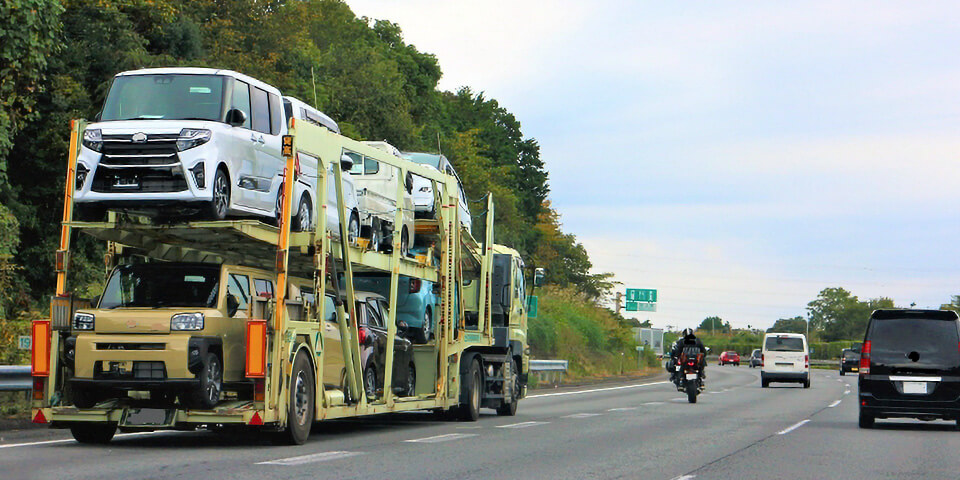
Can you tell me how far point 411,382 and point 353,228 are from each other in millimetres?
3476

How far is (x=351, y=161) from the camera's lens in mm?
15617

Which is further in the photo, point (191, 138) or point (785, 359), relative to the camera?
point (785, 359)

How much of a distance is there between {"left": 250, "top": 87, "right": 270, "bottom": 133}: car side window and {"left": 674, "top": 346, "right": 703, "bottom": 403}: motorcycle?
16566 mm

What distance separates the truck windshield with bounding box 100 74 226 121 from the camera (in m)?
13.9

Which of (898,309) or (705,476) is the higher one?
(898,309)

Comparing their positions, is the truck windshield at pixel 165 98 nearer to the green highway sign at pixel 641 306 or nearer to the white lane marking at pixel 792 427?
the white lane marking at pixel 792 427

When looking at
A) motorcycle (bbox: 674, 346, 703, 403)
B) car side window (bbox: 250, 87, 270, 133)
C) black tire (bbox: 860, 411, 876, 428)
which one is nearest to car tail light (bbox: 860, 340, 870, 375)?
black tire (bbox: 860, 411, 876, 428)

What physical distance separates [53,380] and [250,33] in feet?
121

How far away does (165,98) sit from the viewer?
1405 centimetres

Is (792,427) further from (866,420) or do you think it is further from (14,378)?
(14,378)

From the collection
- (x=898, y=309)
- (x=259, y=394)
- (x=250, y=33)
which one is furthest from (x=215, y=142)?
(x=250, y=33)

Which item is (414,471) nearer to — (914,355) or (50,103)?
(914,355)

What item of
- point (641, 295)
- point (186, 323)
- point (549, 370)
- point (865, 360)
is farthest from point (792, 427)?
point (641, 295)

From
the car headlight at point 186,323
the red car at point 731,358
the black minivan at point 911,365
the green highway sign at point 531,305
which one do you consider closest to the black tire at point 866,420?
the black minivan at point 911,365
